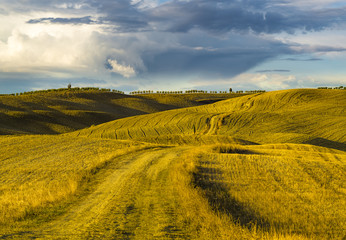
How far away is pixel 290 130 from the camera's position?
175ft

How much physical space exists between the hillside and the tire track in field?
51.2 meters

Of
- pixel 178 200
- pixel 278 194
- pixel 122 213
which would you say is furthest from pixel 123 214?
pixel 278 194

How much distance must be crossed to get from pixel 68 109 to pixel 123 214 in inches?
3939

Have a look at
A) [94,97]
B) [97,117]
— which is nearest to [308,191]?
[97,117]

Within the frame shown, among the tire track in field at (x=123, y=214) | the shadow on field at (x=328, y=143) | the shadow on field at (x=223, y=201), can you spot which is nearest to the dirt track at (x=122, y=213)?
the tire track in field at (x=123, y=214)

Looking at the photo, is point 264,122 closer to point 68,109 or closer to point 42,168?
point 42,168

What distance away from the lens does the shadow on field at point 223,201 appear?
10039 mm

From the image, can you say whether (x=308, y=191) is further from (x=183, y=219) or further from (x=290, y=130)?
(x=290, y=130)

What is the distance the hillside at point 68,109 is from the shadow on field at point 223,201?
170 ft

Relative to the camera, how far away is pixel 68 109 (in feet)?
345

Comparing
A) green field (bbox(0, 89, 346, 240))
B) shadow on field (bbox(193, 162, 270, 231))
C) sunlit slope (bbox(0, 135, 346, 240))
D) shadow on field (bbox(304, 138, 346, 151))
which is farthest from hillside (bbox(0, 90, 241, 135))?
shadow on field (bbox(193, 162, 270, 231))

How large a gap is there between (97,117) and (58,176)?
81.0 metres

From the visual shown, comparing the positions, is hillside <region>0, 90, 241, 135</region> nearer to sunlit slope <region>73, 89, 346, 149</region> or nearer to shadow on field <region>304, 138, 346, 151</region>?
sunlit slope <region>73, 89, 346, 149</region>

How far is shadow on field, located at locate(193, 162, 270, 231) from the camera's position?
10039mm
